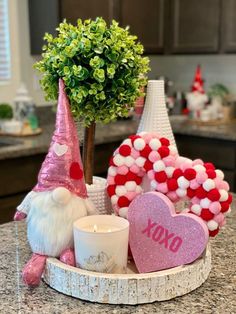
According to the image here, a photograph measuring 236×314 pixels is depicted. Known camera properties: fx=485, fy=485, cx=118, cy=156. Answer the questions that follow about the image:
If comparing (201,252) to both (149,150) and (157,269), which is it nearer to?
(157,269)

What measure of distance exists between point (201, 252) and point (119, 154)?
0.90ft

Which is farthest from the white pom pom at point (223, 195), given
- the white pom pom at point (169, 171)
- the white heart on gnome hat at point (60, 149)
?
the white heart on gnome hat at point (60, 149)

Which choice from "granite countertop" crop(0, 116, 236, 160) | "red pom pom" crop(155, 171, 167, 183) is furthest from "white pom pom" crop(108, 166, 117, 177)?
"granite countertop" crop(0, 116, 236, 160)

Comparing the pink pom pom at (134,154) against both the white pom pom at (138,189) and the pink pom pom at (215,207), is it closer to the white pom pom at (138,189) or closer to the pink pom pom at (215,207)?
the white pom pom at (138,189)

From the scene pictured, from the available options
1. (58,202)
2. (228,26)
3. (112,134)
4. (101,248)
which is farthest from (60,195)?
(228,26)

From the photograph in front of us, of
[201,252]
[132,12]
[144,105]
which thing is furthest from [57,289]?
[132,12]

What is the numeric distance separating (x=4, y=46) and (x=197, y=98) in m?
1.36

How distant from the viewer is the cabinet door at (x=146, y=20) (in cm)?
323

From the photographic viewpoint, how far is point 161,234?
96cm

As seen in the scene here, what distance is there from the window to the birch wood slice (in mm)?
2317

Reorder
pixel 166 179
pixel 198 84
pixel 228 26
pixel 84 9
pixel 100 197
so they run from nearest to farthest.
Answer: pixel 166 179, pixel 100 197, pixel 84 9, pixel 228 26, pixel 198 84

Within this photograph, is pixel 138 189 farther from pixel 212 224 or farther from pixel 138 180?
pixel 212 224

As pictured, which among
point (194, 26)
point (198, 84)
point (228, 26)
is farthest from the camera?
point (198, 84)

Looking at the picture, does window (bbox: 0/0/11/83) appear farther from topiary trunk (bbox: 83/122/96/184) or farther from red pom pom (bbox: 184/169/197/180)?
red pom pom (bbox: 184/169/197/180)
